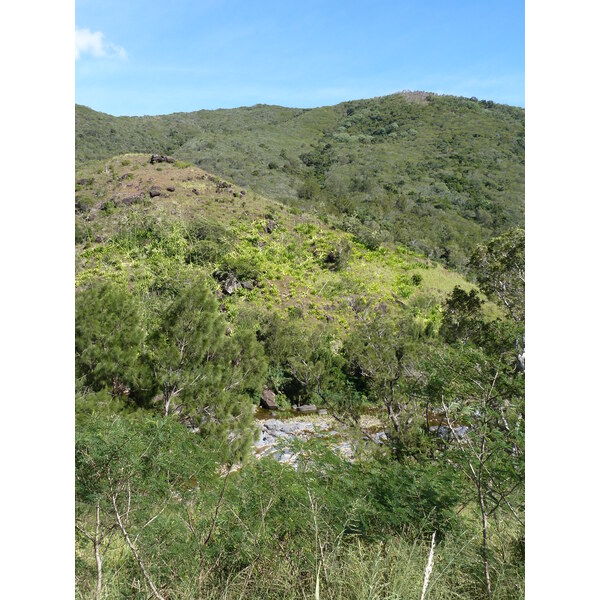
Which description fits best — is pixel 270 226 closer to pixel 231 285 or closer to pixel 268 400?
pixel 231 285

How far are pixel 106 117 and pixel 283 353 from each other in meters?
27.7

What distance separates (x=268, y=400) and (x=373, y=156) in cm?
2352

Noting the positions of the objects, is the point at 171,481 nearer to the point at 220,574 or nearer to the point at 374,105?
the point at 220,574

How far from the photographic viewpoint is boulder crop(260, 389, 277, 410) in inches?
302

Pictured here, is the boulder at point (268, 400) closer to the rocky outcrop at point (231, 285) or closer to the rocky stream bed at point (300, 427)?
the rocky stream bed at point (300, 427)

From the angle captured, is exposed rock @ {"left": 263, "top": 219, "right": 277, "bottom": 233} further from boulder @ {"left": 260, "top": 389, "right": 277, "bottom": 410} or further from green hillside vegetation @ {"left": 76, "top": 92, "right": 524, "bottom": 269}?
boulder @ {"left": 260, "top": 389, "right": 277, "bottom": 410}

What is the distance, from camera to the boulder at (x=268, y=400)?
766 centimetres

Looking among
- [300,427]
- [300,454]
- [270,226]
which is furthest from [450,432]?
[270,226]

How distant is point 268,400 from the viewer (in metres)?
7.72

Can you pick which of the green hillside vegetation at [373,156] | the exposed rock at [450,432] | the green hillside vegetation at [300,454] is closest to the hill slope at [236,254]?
the green hillside vegetation at [300,454]

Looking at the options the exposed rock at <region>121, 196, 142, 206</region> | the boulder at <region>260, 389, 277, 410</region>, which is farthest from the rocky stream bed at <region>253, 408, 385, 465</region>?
the exposed rock at <region>121, 196, 142, 206</region>

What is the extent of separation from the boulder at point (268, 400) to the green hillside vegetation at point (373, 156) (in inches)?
260
